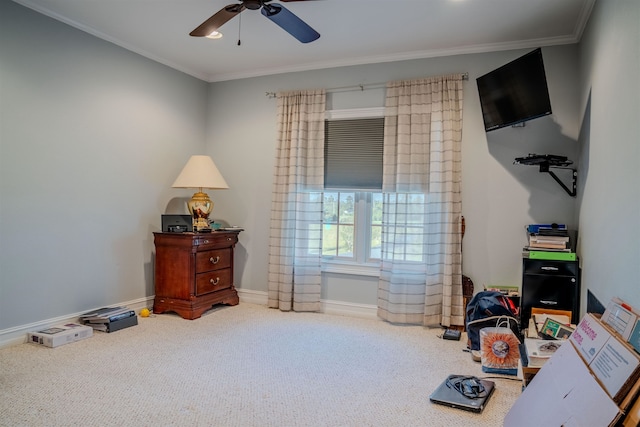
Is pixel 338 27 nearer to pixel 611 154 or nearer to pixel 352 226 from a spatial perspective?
pixel 352 226

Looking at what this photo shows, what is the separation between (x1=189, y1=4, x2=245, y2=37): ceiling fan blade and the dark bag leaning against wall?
2626mm

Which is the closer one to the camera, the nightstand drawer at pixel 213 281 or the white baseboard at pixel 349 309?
the nightstand drawer at pixel 213 281

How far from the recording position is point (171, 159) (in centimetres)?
454

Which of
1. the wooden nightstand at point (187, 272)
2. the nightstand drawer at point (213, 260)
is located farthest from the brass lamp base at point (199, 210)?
the nightstand drawer at point (213, 260)

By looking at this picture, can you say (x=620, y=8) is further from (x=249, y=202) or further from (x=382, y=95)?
(x=249, y=202)

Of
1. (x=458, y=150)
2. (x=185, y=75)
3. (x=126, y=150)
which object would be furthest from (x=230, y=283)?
(x=458, y=150)

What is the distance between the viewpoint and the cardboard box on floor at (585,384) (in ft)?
4.33

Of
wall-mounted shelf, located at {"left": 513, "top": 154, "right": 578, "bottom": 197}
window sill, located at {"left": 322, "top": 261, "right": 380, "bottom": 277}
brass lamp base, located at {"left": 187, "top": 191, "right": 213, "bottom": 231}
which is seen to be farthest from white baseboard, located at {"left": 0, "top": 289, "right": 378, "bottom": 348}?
wall-mounted shelf, located at {"left": 513, "top": 154, "right": 578, "bottom": 197}

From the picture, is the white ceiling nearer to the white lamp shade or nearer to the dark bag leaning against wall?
the white lamp shade

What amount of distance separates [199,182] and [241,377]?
82.5 inches

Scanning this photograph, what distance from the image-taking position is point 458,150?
3.80 metres

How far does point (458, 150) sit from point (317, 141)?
140 cm

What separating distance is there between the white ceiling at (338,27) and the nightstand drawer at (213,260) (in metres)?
2.00

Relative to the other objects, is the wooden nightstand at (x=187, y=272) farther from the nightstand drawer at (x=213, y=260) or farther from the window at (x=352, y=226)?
the window at (x=352, y=226)
